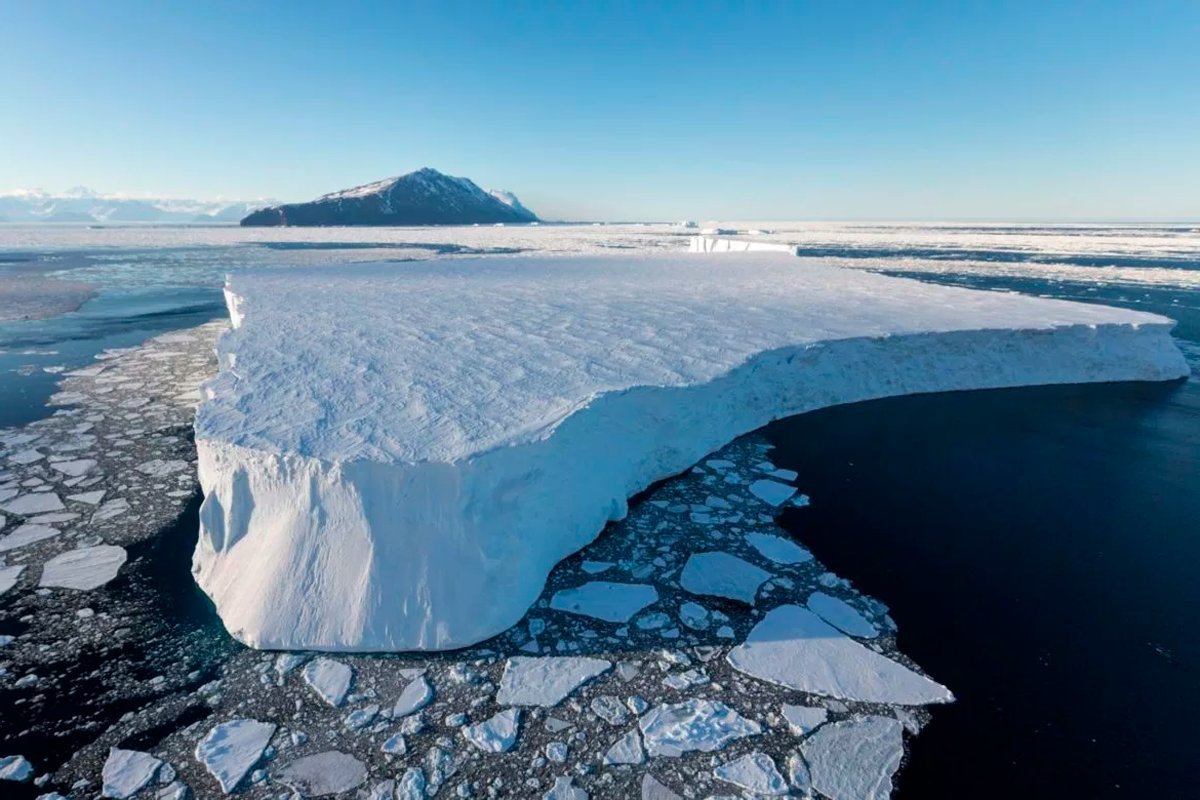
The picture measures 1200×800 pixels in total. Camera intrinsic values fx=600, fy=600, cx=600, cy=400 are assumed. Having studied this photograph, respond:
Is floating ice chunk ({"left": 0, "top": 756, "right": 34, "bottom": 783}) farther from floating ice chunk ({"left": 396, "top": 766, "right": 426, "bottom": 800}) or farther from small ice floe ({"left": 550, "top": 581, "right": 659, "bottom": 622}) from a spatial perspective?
small ice floe ({"left": 550, "top": 581, "right": 659, "bottom": 622})

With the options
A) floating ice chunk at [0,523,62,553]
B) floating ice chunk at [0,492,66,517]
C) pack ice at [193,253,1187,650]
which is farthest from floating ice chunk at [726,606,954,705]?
floating ice chunk at [0,492,66,517]

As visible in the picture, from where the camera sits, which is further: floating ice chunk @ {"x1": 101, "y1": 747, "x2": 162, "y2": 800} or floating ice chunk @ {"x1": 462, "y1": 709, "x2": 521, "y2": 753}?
floating ice chunk @ {"x1": 462, "y1": 709, "x2": 521, "y2": 753}

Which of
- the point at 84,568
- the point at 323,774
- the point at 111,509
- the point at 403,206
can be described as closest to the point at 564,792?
the point at 323,774

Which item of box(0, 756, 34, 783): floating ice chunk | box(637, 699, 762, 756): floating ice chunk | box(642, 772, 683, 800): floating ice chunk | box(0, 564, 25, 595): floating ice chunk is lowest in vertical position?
box(642, 772, 683, 800): floating ice chunk

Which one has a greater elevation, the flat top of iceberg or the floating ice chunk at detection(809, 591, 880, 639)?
the flat top of iceberg

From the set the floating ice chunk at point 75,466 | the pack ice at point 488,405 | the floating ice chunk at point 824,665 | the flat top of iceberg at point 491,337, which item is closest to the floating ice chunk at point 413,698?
the pack ice at point 488,405

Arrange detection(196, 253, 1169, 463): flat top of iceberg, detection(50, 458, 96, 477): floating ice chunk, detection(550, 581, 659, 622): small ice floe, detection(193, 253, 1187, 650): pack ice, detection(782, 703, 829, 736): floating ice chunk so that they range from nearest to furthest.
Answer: detection(782, 703, 829, 736): floating ice chunk, detection(193, 253, 1187, 650): pack ice, detection(550, 581, 659, 622): small ice floe, detection(196, 253, 1169, 463): flat top of iceberg, detection(50, 458, 96, 477): floating ice chunk

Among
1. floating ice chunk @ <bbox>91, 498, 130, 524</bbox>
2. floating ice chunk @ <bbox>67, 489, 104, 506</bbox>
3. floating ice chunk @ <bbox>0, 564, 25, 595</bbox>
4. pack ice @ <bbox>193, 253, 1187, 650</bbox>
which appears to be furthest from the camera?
floating ice chunk @ <bbox>67, 489, 104, 506</bbox>
